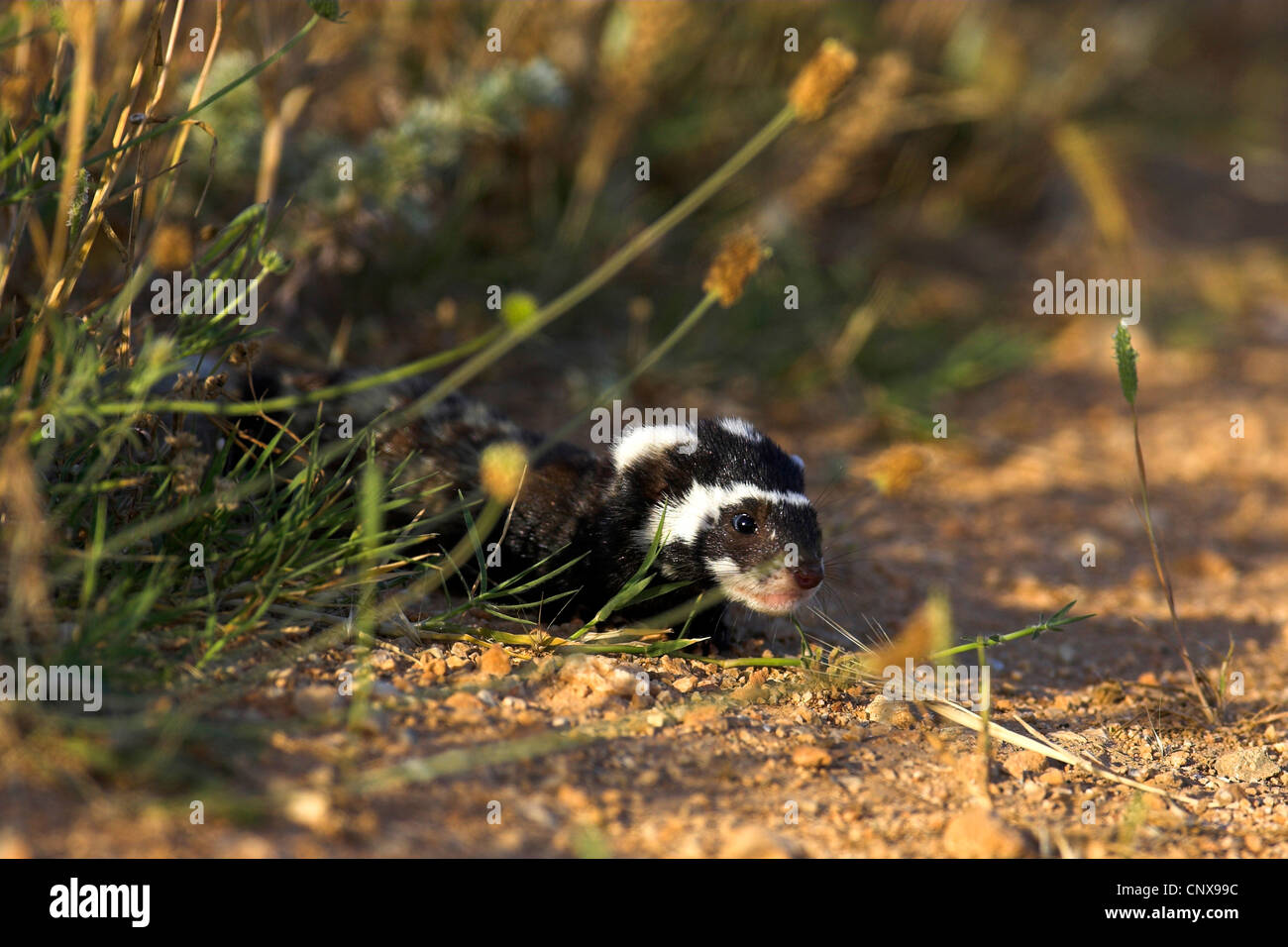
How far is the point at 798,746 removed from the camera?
3232mm

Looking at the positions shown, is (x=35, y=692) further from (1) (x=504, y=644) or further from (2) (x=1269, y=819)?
(2) (x=1269, y=819)

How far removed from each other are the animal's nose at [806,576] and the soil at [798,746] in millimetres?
289

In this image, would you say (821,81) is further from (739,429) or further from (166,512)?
(166,512)

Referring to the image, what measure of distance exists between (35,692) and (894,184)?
660 centimetres

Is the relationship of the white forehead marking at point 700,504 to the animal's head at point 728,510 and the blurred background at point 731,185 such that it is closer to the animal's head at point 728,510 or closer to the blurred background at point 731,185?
the animal's head at point 728,510

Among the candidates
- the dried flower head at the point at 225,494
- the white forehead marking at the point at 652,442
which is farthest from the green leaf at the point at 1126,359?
the dried flower head at the point at 225,494

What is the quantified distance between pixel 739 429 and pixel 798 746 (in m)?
1.25

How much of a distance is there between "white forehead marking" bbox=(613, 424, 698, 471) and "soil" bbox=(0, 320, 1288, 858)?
27.0 inches

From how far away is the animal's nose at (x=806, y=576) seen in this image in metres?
3.67

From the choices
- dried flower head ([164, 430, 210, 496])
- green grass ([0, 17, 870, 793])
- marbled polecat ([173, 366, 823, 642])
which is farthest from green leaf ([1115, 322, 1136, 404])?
dried flower head ([164, 430, 210, 496])

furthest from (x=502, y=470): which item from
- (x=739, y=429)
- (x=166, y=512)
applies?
(x=739, y=429)

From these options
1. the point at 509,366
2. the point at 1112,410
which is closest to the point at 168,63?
the point at 509,366

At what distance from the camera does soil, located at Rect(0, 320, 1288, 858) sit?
254 centimetres

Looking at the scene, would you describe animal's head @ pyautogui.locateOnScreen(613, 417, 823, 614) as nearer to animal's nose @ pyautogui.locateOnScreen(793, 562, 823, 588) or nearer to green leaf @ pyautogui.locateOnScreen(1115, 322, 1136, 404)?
animal's nose @ pyautogui.locateOnScreen(793, 562, 823, 588)
